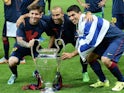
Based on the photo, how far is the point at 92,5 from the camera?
7.49 m

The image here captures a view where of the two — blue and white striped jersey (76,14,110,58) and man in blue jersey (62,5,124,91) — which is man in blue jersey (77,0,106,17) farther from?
blue and white striped jersey (76,14,110,58)

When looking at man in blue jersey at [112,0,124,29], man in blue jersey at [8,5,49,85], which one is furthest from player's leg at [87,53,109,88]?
man in blue jersey at [112,0,124,29]

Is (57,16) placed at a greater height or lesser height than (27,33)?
greater

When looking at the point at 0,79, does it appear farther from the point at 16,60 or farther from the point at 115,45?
the point at 115,45

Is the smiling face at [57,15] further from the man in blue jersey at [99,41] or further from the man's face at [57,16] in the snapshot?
the man in blue jersey at [99,41]

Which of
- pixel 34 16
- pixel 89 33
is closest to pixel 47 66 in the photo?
pixel 89 33

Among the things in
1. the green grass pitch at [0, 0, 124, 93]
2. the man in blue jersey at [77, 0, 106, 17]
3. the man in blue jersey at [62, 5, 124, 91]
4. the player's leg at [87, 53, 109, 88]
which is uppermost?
the man in blue jersey at [77, 0, 106, 17]

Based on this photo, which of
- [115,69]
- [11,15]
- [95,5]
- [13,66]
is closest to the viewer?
[115,69]

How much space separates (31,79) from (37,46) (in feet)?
2.33

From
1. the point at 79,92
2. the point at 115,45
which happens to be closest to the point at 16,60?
the point at 79,92

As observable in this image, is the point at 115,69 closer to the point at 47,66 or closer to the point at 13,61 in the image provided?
the point at 47,66

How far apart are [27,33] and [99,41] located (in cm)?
110

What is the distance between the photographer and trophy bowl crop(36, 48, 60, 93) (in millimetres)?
5176

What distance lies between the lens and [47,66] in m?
5.18
